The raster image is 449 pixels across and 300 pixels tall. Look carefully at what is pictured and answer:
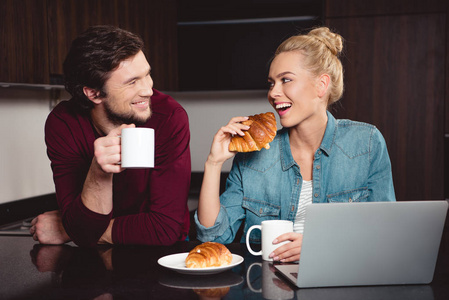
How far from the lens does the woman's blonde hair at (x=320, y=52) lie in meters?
1.82

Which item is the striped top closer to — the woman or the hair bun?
the woman

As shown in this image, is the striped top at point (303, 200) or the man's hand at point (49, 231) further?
the striped top at point (303, 200)

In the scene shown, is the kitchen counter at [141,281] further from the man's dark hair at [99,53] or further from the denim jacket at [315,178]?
the man's dark hair at [99,53]

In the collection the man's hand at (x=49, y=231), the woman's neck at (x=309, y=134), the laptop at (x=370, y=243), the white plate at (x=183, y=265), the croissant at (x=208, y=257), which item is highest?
the woman's neck at (x=309, y=134)

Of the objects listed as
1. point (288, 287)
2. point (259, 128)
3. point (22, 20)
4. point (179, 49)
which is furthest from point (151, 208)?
point (179, 49)

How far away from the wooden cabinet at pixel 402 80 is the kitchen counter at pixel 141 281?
1612 mm

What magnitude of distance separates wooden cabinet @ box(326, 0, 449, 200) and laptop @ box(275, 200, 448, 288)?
1.99m

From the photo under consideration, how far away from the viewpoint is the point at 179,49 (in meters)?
→ 3.39

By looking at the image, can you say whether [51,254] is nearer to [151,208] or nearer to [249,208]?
[151,208]

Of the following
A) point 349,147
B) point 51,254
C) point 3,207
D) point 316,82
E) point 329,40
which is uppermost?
point 329,40

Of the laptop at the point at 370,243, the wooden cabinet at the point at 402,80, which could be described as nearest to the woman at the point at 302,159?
the laptop at the point at 370,243

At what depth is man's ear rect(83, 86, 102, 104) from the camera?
171 centimetres

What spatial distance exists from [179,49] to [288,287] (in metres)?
2.58

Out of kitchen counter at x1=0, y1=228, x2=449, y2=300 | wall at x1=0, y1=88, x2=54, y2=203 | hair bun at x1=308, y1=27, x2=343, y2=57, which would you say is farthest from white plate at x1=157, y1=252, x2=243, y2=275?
wall at x1=0, y1=88, x2=54, y2=203
